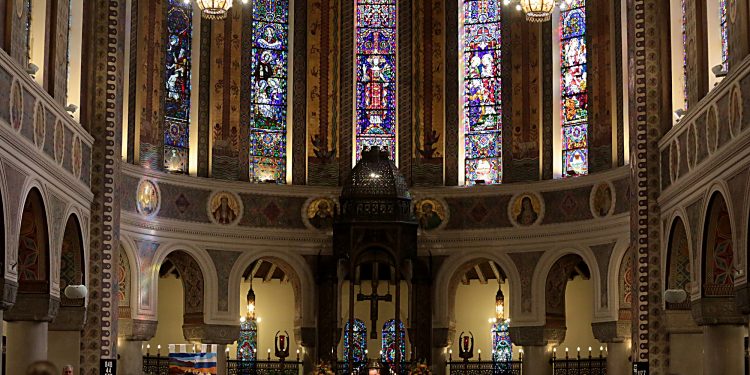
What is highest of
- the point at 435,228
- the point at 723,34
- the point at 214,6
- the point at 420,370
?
the point at 723,34

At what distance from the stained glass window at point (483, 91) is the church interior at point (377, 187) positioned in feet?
0.20

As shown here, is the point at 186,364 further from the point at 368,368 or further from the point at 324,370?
the point at 368,368

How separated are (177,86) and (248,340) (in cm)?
831

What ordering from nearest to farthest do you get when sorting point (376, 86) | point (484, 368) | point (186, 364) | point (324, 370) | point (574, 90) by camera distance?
1. point (186, 364)
2. point (324, 370)
3. point (574, 90)
4. point (376, 86)
5. point (484, 368)

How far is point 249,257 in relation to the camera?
33.5 meters

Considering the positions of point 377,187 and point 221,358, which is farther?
point 221,358

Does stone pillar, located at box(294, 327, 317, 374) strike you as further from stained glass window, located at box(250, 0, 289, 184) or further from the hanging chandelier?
the hanging chandelier

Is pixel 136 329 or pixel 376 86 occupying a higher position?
pixel 376 86

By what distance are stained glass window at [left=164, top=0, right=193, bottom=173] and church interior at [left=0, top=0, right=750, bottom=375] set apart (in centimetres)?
6

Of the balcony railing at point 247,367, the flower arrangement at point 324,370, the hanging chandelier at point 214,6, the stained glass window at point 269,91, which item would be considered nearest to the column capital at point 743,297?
the hanging chandelier at point 214,6

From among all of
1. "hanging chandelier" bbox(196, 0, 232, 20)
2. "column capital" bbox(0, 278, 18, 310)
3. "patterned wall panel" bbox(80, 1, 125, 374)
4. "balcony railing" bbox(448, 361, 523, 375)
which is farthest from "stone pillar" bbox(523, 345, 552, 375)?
"column capital" bbox(0, 278, 18, 310)

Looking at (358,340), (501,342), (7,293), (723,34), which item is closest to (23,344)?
(7,293)

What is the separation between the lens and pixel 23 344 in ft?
73.5

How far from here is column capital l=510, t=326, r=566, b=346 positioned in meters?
32.6
